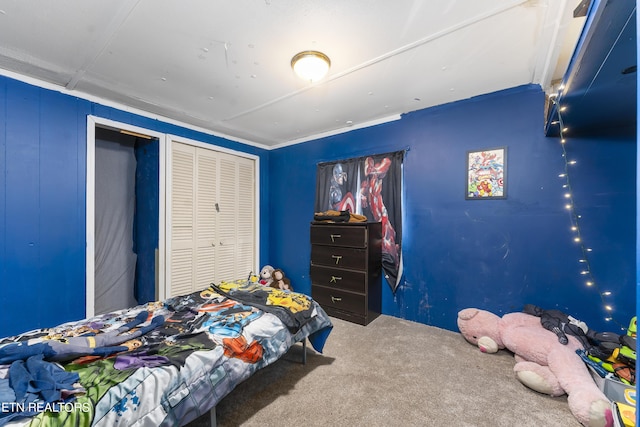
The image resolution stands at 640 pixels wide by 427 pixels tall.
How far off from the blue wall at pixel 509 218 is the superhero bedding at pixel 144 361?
5.18 feet

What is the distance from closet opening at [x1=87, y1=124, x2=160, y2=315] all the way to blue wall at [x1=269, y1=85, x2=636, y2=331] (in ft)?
8.92

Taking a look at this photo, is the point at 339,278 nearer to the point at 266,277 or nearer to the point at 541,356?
the point at 266,277

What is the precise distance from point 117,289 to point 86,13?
2991 mm

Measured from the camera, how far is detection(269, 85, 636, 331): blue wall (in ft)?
6.86

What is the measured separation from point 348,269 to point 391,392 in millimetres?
1400

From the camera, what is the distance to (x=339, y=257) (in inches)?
124

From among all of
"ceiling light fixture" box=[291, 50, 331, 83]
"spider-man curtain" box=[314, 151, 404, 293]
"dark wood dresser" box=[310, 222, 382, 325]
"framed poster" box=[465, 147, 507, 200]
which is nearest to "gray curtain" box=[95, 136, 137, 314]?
"dark wood dresser" box=[310, 222, 382, 325]

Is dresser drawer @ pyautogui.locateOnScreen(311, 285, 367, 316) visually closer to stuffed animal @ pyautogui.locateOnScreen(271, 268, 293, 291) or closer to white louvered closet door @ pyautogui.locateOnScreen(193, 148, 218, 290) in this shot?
stuffed animal @ pyautogui.locateOnScreen(271, 268, 293, 291)

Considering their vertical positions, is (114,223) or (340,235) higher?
(114,223)

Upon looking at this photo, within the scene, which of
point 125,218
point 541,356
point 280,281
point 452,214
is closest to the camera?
point 541,356

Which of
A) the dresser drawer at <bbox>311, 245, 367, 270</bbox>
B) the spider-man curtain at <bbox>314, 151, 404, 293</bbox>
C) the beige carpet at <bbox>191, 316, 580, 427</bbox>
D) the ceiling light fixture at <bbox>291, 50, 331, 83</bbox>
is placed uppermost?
the ceiling light fixture at <bbox>291, 50, 331, 83</bbox>

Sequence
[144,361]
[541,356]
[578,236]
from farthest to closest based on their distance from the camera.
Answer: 1. [578,236]
2. [541,356]
3. [144,361]

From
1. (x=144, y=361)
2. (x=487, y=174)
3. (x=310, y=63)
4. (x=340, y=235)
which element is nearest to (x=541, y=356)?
(x=487, y=174)

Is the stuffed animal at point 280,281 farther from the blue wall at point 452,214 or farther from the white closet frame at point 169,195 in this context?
the blue wall at point 452,214
